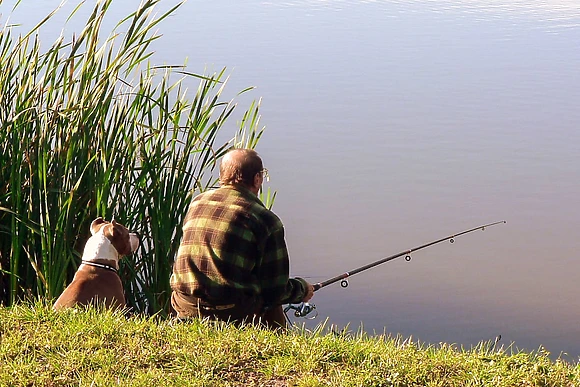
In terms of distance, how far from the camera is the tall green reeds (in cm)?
517

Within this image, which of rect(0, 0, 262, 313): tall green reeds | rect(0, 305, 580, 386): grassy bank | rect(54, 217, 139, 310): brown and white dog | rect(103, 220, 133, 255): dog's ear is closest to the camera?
rect(0, 305, 580, 386): grassy bank

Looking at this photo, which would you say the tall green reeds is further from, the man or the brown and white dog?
the man

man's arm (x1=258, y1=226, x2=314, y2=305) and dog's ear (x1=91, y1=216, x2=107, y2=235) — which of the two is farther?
dog's ear (x1=91, y1=216, x2=107, y2=235)

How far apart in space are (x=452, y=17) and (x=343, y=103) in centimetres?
966

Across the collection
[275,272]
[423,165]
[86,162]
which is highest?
[423,165]

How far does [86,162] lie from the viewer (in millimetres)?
5285

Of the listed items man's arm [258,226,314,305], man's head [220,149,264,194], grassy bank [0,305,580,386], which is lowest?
grassy bank [0,305,580,386]

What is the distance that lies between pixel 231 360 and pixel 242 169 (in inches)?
45.4

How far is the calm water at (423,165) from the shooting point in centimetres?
775

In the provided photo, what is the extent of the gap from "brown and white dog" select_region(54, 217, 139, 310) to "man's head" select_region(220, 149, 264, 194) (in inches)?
24.2

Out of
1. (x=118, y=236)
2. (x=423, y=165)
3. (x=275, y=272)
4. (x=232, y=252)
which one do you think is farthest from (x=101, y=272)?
(x=423, y=165)

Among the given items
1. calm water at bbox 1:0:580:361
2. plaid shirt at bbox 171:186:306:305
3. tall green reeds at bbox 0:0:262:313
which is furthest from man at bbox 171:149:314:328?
calm water at bbox 1:0:580:361

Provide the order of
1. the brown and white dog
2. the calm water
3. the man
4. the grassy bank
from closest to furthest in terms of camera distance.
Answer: the grassy bank
the man
the brown and white dog
the calm water

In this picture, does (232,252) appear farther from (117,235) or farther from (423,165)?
(423,165)
